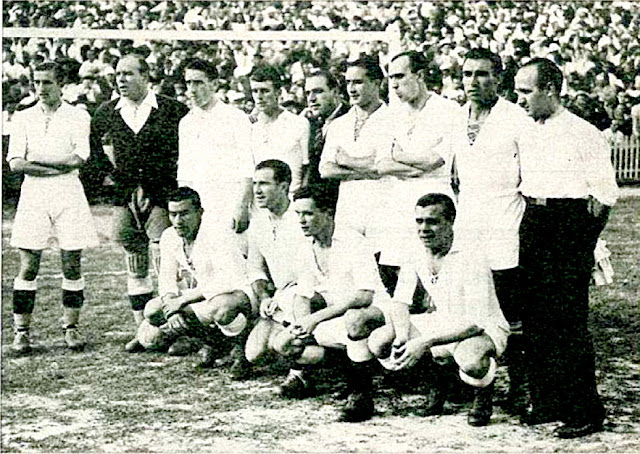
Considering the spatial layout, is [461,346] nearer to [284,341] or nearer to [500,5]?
[284,341]

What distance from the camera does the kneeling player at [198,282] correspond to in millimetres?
3164

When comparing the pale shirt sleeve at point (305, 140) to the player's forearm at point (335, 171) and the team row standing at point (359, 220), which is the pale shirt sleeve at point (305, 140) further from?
the player's forearm at point (335, 171)

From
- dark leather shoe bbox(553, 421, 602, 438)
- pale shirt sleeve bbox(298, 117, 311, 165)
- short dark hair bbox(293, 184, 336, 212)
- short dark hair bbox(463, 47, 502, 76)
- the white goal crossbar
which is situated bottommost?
dark leather shoe bbox(553, 421, 602, 438)

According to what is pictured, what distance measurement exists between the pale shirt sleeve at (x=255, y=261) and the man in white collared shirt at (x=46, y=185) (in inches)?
23.3

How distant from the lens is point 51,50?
3.27m

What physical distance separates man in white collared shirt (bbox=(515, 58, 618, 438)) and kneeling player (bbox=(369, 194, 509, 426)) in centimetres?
13

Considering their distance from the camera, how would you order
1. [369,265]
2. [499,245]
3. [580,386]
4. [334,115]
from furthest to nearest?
[334,115] < [369,265] < [499,245] < [580,386]

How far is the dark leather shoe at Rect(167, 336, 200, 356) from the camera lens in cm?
331

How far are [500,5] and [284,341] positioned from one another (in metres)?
1.29

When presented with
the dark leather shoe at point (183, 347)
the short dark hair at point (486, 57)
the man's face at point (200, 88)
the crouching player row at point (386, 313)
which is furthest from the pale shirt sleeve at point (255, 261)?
the short dark hair at point (486, 57)

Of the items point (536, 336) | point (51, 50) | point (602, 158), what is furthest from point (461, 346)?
point (51, 50)

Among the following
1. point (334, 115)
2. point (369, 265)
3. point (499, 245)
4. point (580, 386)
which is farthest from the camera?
point (334, 115)

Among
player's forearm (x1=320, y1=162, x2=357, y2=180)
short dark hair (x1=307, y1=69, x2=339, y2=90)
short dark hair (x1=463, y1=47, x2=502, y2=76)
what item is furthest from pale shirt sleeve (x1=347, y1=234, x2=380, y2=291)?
short dark hair (x1=463, y1=47, x2=502, y2=76)

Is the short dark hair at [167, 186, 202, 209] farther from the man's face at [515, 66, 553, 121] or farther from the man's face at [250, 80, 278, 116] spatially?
the man's face at [515, 66, 553, 121]
